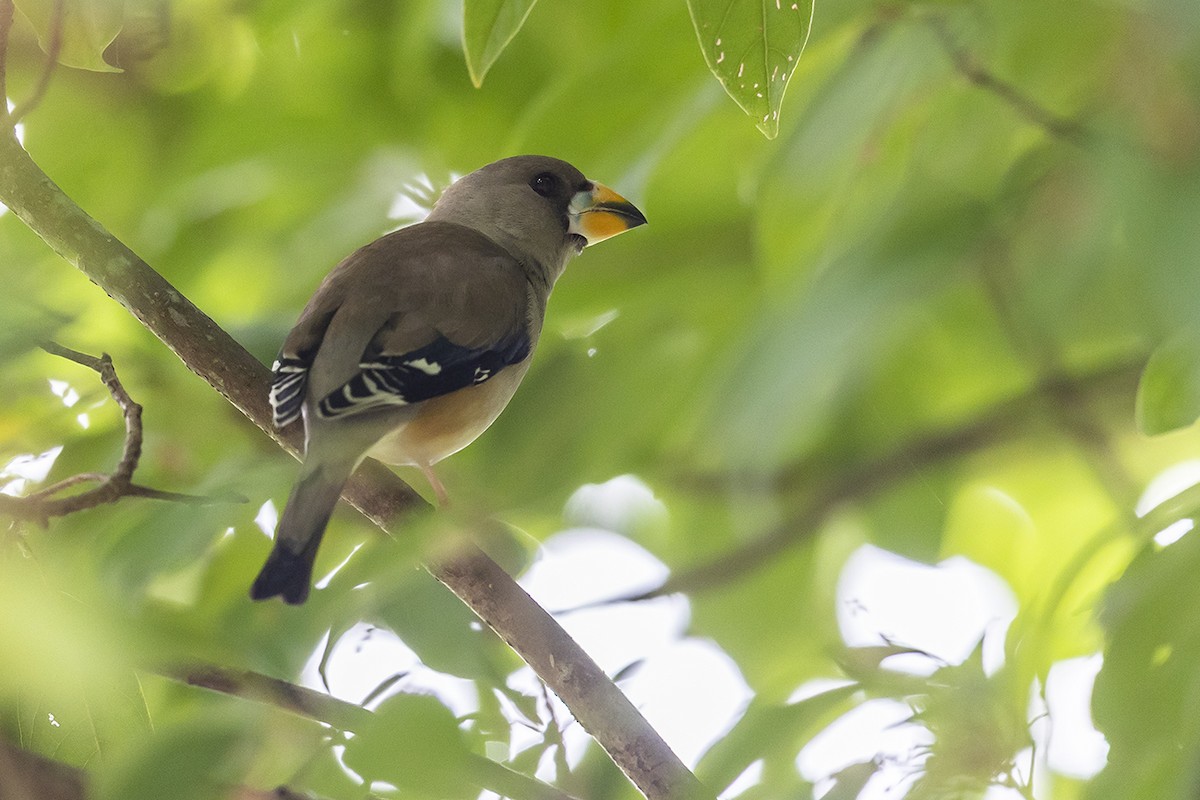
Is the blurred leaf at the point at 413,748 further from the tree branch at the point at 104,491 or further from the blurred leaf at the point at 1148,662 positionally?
the blurred leaf at the point at 1148,662

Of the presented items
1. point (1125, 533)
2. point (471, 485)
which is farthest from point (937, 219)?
point (471, 485)

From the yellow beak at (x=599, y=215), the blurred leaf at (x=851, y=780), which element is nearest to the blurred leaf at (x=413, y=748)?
the blurred leaf at (x=851, y=780)

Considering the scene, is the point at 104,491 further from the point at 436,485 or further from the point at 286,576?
the point at 436,485

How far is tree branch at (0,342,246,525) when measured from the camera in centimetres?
171

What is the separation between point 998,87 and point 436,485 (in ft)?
4.43

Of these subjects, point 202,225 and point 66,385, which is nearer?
point 66,385

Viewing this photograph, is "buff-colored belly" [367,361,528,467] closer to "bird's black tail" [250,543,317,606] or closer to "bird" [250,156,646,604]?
"bird" [250,156,646,604]

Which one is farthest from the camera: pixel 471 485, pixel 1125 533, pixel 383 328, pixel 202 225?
pixel 202 225

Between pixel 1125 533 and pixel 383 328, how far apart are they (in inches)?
58.9

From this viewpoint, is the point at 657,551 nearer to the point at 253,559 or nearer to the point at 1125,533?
the point at 253,559

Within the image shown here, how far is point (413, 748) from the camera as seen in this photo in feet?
4.52

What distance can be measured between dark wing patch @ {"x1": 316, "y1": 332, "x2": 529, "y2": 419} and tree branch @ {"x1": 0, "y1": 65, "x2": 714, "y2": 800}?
17cm

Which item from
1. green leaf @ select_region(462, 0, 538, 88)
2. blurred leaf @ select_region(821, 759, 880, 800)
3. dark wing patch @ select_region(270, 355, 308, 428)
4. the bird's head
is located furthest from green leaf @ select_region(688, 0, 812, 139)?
the bird's head

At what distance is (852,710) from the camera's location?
2.02 meters
